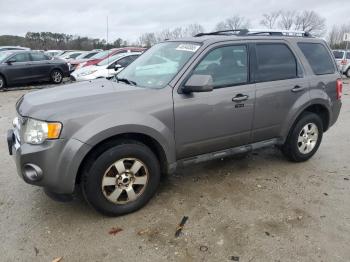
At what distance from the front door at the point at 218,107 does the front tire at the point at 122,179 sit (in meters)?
0.42

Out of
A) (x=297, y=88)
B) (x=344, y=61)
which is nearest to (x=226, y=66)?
(x=297, y=88)

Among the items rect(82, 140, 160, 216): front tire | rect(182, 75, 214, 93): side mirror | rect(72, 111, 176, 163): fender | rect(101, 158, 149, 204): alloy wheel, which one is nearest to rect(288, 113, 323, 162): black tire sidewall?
rect(182, 75, 214, 93): side mirror

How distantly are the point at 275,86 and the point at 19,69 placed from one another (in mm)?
11567

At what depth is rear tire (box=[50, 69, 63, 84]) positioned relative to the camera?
1436 centimetres

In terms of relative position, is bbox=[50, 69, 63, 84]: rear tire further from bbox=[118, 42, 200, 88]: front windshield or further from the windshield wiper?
the windshield wiper

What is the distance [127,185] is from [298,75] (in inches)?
105

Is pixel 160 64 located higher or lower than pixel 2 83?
higher

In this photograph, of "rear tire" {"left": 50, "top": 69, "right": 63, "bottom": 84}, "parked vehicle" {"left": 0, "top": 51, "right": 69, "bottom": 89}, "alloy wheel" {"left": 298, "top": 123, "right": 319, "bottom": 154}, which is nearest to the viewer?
"alloy wheel" {"left": 298, "top": 123, "right": 319, "bottom": 154}

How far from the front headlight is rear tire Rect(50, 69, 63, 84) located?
12.0 metres

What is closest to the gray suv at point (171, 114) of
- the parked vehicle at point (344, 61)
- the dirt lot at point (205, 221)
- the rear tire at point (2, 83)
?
the dirt lot at point (205, 221)

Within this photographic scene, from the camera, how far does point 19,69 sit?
13188 mm

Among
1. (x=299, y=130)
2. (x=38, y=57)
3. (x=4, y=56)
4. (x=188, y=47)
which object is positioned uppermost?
(x=188, y=47)

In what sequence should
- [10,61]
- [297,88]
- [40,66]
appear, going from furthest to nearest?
[40,66], [10,61], [297,88]

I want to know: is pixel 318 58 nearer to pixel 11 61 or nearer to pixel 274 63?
pixel 274 63
